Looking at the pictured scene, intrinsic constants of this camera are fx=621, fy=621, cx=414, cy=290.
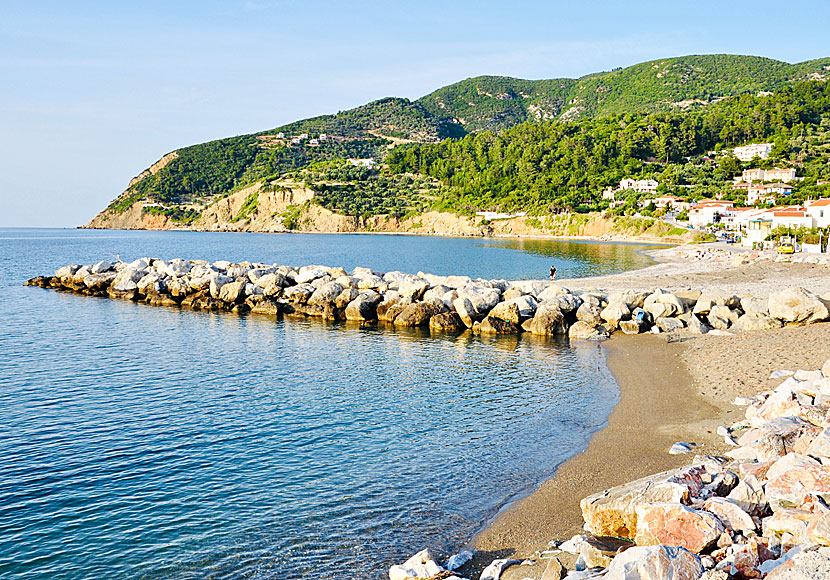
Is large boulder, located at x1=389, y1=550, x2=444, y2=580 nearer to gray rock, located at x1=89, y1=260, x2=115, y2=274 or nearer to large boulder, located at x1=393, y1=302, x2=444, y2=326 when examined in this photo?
large boulder, located at x1=393, y1=302, x2=444, y2=326

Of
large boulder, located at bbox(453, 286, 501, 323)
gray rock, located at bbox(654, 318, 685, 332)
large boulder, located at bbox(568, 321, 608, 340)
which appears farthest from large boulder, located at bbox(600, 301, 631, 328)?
large boulder, located at bbox(453, 286, 501, 323)

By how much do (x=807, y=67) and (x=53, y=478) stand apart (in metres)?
236

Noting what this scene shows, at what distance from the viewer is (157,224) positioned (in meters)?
175

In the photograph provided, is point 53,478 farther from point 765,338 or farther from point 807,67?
point 807,67

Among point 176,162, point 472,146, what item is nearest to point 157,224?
point 176,162

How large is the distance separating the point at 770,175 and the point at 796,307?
96162mm

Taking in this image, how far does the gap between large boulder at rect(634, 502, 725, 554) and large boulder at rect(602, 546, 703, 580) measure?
2.80ft

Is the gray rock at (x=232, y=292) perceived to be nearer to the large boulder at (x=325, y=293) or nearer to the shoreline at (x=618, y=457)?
the large boulder at (x=325, y=293)

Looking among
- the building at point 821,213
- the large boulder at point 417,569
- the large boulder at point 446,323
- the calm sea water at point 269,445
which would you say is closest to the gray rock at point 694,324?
the calm sea water at point 269,445

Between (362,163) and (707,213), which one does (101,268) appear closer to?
(707,213)

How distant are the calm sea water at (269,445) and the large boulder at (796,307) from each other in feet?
21.3

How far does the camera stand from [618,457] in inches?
405

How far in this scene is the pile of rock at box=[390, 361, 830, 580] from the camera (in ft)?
17.2

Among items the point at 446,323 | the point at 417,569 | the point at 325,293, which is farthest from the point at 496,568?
the point at 325,293
